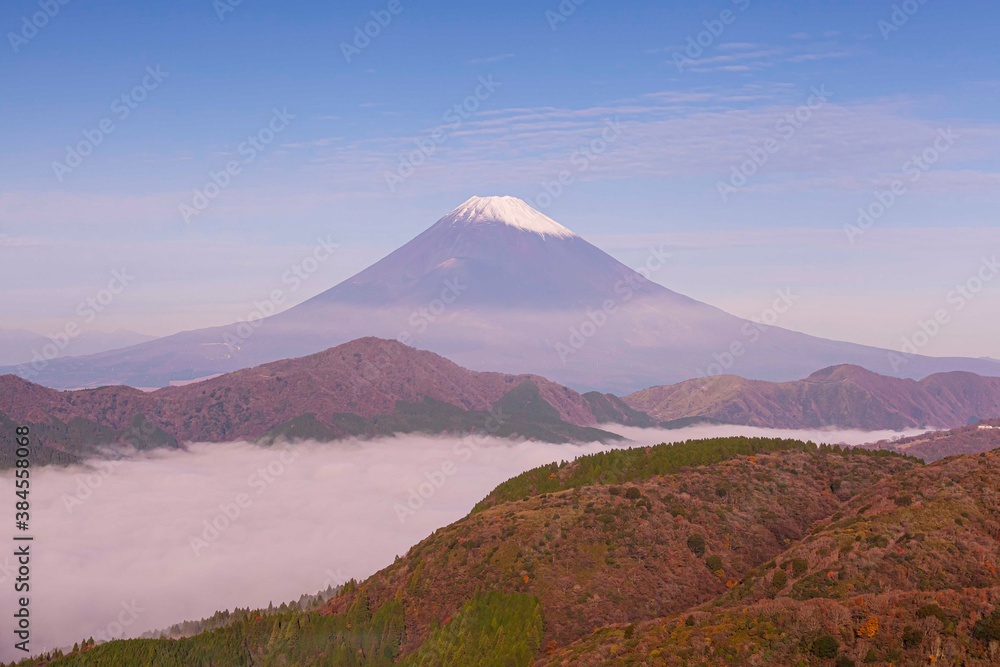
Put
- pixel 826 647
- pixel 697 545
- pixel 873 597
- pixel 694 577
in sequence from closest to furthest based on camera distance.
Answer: pixel 826 647
pixel 873 597
pixel 694 577
pixel 697 545

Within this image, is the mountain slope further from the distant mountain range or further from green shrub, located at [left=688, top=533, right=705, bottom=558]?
green shrub, located at [left=688, top=533, right=705, bottom=558]

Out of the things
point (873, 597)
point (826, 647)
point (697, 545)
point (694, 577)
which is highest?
point (697, 545)

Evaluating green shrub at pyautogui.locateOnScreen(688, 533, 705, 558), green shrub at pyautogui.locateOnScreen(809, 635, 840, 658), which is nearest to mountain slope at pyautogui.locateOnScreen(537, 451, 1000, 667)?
green shrub at pyautogui.locateOnScreen(809, 635, 840, 658)

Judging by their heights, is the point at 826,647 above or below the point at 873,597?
below

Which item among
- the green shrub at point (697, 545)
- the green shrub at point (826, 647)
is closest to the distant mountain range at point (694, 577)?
the green shrub at point (826, 647)

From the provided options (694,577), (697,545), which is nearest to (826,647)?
(694,577)

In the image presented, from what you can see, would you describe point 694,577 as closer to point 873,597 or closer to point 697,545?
point 697,545
